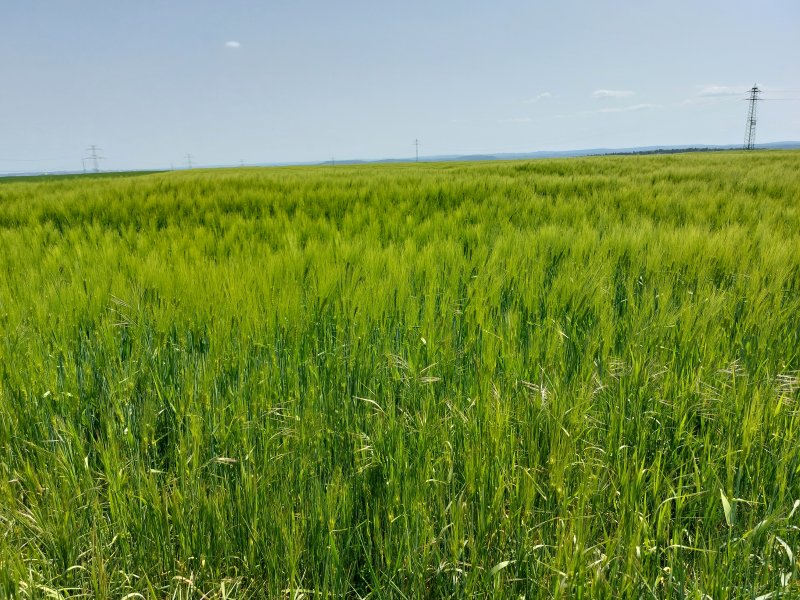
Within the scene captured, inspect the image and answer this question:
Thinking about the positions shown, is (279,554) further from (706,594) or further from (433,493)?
(706,594)

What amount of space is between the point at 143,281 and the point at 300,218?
2212 millimetres

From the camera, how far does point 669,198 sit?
498cm

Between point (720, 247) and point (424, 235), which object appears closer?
point (720, 247)

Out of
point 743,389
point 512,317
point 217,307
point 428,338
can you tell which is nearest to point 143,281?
point 217,307

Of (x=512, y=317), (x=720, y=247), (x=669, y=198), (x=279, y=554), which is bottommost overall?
(x=279, y=554)

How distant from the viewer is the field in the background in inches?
33.9

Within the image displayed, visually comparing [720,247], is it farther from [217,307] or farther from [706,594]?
[217,307]

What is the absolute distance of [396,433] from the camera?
3.49ft

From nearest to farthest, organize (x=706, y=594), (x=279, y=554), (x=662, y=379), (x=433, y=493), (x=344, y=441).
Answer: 1. (x=706, y=594)
2. (x=279, y=554)
3. (x=433, y=493)
4. (x=344, y=441)
5. (x=662, y=379)

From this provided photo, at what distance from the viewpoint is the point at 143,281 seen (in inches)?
84.1

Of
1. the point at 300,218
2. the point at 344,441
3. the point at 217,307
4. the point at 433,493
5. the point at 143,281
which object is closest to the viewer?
the point at 433,493

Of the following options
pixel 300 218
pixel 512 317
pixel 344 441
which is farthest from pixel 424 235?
pixel 344 441

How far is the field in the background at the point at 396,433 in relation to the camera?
861mm

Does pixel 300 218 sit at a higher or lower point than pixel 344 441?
higher
